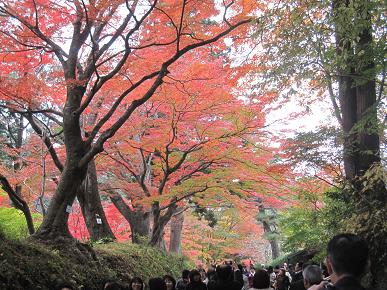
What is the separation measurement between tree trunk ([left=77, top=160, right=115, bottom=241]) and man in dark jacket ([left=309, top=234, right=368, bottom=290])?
11316 millimetres

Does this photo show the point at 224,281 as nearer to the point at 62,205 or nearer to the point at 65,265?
the point at 65,265

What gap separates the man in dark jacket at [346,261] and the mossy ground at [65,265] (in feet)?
14.4

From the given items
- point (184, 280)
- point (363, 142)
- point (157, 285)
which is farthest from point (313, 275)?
point (363, 142)

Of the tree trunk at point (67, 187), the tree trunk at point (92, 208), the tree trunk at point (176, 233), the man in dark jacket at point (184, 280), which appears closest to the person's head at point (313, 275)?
the man in dark jacket at point (184, 280)

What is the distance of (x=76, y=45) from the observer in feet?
32.0

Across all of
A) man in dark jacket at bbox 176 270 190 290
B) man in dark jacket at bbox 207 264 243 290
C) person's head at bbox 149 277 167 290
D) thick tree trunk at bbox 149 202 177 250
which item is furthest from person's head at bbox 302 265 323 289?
thick tree trunk at bbox 149 202 177 250

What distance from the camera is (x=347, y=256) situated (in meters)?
2.34

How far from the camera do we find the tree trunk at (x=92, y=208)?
511 inches

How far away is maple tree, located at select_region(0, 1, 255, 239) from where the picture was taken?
27.1ft

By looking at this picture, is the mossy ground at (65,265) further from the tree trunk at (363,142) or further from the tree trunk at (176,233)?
the tree trunk at (176,233)

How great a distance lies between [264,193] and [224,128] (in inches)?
125

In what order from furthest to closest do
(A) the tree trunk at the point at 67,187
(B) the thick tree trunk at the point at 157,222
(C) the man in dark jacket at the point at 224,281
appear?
(B) the thick tree trunk at the point at 157,222 < (A) the tree trunk at the point at 67,187 < (C) the man in dark jacket at the point at 224,281

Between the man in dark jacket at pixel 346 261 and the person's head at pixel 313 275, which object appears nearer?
the man in dark jacket at pixel 346 261

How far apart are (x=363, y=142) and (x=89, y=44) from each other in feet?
22.9
